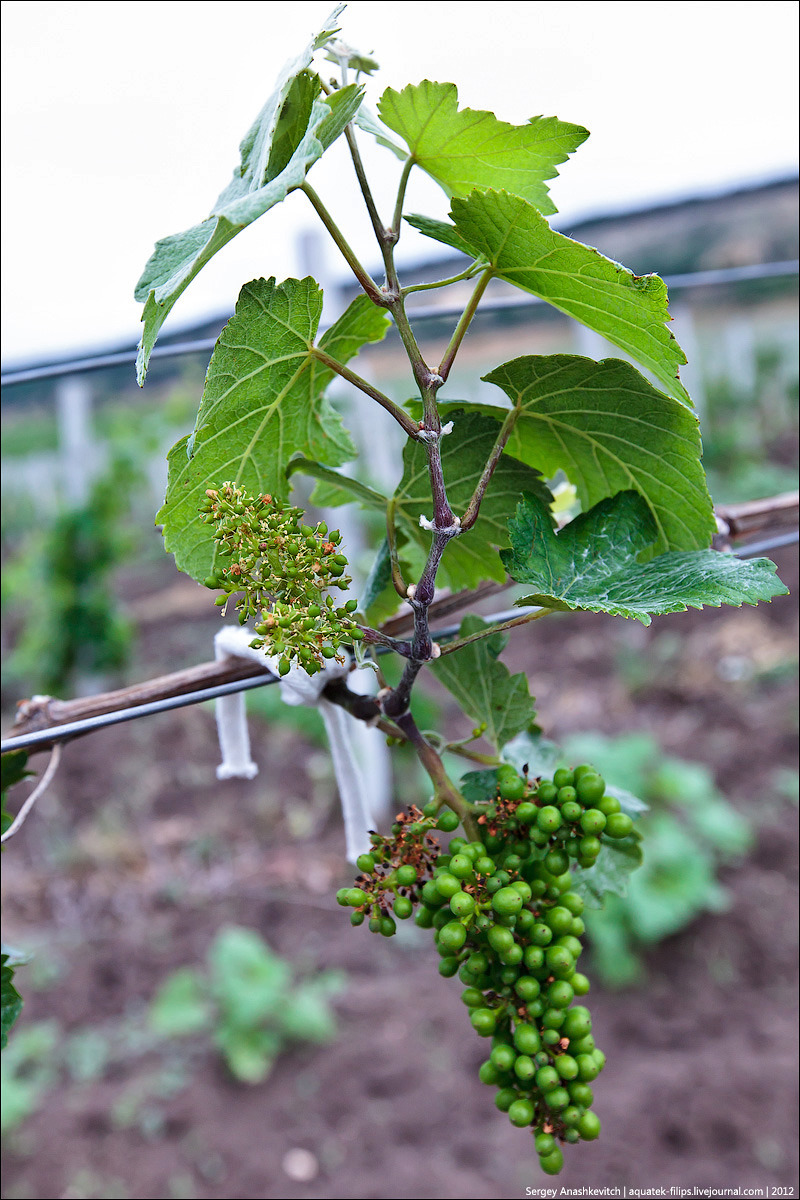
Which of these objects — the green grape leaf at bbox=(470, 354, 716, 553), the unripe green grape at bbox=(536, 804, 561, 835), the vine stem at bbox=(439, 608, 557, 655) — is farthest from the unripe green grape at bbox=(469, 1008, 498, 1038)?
the green grape leaf at bbox=(470, 354, 716, 553)

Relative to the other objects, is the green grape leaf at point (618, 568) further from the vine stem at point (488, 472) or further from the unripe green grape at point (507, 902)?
the unripe green grape at point (507, 902)

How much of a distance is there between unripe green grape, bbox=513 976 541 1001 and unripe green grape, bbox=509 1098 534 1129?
0.07m

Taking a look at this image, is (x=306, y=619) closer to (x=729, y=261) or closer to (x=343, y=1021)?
(x=343, y=1021)

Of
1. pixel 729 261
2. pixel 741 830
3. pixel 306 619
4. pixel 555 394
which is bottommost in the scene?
pixel 741 830

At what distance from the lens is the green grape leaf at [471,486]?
2.03 ft

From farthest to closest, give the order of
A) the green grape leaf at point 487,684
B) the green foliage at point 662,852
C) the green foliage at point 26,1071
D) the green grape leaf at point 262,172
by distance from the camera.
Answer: the green foliage at point 662,852
the green foliage at point 26,1071
the green grape leaf at point 487,684
the green grape leaf at point 262,172

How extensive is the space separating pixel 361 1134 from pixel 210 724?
2023 millimetres

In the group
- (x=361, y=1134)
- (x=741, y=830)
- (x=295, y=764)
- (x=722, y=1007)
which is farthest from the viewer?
(x=295, y=764)

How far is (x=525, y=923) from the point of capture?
57 centimetres

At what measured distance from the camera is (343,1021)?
2242 mm

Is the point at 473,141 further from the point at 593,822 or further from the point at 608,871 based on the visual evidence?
the point at 608,871

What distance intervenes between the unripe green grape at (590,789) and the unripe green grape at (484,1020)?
0.15m

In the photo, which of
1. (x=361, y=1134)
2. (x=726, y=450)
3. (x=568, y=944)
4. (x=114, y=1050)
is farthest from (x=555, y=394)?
(x=726, y=450)

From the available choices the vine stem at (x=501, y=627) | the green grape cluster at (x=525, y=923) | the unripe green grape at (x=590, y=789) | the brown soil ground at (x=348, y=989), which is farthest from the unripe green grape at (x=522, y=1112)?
the brown soil ground at (x=348, y=989)
